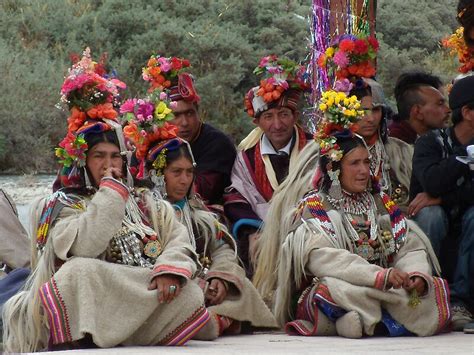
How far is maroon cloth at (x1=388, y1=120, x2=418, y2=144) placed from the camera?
7.65 metres

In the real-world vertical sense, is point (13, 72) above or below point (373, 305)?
above

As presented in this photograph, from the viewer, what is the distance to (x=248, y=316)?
6.27 m

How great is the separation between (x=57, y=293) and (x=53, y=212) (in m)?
0.50

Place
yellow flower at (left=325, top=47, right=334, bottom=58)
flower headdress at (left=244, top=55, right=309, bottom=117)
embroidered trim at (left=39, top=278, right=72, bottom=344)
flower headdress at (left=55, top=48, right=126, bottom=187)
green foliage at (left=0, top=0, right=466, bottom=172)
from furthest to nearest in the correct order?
green foliage at (left=0, top=0, right=466, bottom=172), flower headdress at (left=244, top=55, right=309, bottom=117), yellow flower at (left=325, top=47, right=334, bottom=58), flower headdress at (left=55, top=48, right=126, bottom=187), embroidered trim at (left=39, top=278, right=72, bottom=344)

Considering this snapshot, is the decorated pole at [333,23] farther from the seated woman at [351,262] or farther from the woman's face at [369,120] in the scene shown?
the seated woman at [351,262]

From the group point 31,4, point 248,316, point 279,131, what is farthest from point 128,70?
point 248,316

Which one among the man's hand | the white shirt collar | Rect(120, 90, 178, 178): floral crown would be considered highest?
Rect(120, 90, 178, 178): floral crown

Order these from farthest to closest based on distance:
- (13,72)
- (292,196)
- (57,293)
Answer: (13,72), (292,196), (57,293)

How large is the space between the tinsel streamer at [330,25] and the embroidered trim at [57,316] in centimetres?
269

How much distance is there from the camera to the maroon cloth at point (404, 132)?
25.1 ft

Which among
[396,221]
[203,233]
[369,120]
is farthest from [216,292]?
[369,120]

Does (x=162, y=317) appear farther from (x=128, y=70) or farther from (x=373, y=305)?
(x=128, y=70)

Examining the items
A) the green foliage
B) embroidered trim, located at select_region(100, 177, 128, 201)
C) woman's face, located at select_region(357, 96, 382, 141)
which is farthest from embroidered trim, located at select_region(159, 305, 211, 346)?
the green foliage

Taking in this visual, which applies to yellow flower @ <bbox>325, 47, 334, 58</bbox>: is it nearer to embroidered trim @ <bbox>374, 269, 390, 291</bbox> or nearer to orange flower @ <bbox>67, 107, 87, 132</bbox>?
embroidered trim @ <bbox>374, 269, 390, 291</bbox>
